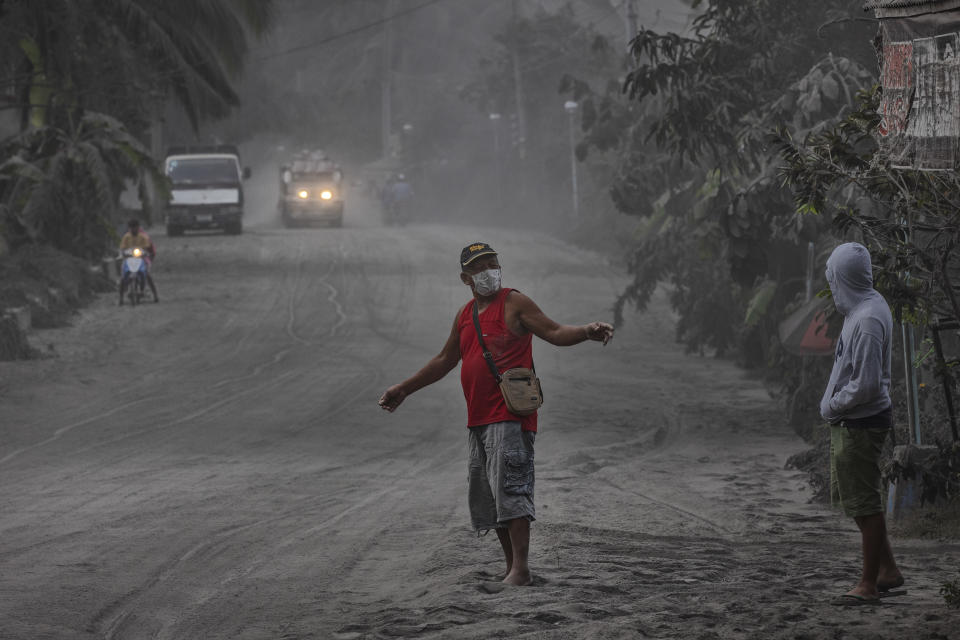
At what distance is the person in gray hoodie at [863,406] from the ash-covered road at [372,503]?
29 centimetres

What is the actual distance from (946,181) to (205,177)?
33751 mm

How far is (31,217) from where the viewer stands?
25.3 meters

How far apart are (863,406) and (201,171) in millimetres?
34856

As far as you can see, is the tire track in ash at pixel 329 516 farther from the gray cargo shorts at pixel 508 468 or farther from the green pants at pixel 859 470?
the green pants at pixel 859 470

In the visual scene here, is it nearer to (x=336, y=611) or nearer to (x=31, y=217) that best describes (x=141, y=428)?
(x=336, y=611)

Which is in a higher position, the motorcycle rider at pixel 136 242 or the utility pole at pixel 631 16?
the utility pole at pixel 631 16

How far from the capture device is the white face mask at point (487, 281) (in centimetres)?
698

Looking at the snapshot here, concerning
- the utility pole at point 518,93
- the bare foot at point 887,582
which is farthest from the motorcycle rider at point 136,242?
the utility pole at point 518,93

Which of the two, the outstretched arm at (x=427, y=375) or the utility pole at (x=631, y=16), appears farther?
the utility pole at (x=631, y=16)

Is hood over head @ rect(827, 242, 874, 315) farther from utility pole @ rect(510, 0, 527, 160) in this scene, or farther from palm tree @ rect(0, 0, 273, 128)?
utility pole @ rect(510, 0, 527, 160)

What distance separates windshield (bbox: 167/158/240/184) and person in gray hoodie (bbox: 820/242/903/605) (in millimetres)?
34579

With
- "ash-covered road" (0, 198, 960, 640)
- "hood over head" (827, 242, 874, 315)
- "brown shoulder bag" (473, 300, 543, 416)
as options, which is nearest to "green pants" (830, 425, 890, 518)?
"ash-covered road" (0, 198, 960, 640)

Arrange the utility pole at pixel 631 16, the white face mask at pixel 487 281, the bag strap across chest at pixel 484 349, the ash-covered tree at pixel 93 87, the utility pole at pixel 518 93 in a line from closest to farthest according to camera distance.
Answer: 1. the bag strap across chest at pixel 484 349
2. the white face mask at pixel 487 281
3. the ash-covered tree at pixel 93 87
4. the utility pole at pixel 631 16
5. the utility pole at pixel 518 93

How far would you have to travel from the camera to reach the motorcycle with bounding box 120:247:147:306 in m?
25.3
